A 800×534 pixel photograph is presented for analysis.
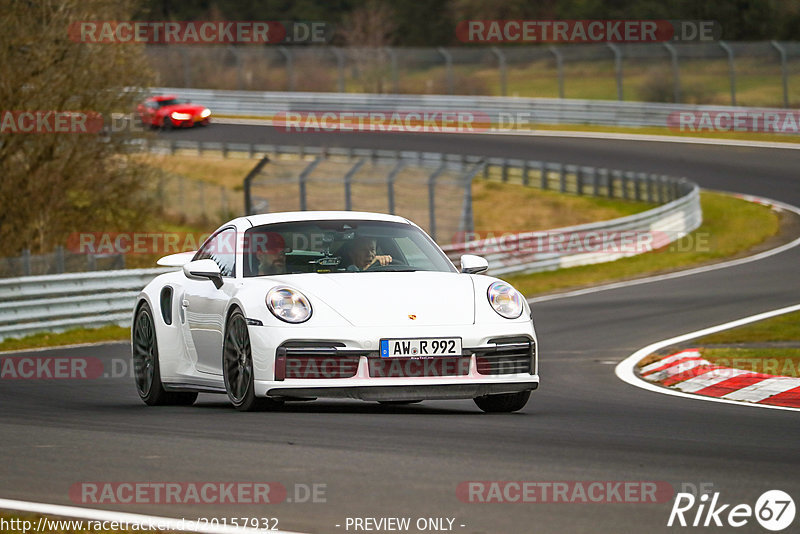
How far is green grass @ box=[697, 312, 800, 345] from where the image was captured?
1444 cm

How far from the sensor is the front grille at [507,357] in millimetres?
8391

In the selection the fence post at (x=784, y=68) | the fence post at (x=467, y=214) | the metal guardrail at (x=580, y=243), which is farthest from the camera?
the fence post at (x=784, y=68)

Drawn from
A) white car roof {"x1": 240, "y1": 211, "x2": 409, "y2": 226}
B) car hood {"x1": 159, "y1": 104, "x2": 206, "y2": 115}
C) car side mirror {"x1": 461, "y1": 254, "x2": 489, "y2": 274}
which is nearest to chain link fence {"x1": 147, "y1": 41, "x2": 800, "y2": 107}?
car hood {"x1": 159, "y1": 104, "x2": 206, "y2": 115}

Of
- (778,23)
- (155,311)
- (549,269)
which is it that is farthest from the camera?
(778,23)

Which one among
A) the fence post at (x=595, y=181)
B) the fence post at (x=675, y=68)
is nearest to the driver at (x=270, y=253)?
the fence post at (x=595, y=181)

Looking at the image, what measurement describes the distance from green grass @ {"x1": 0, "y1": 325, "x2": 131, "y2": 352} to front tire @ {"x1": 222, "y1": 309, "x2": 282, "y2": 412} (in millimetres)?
9037

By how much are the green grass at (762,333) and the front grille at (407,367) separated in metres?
6.65

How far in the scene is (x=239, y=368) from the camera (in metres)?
8.66

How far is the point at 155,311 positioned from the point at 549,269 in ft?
53.0

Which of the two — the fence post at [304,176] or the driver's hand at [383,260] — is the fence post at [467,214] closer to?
the fence post at [304,176]

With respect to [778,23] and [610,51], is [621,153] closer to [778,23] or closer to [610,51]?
[610,51]

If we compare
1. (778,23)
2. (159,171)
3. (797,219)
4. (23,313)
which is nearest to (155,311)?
(23,313)

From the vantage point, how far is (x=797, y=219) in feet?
101

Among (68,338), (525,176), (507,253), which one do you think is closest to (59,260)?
(68,338)
